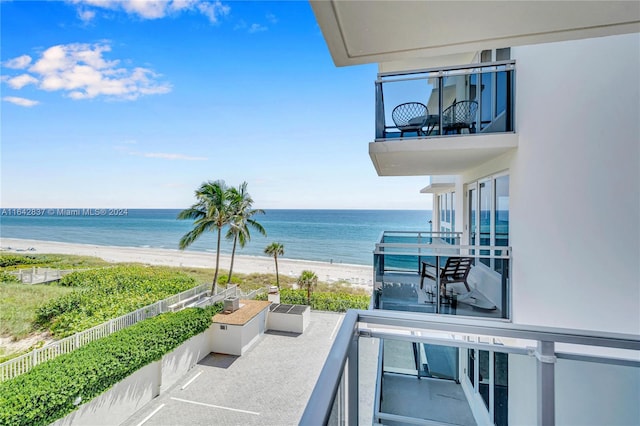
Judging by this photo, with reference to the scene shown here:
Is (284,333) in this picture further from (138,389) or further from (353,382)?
(353,382)

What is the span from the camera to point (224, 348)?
10.3 m

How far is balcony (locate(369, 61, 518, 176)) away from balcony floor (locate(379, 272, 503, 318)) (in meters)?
1.91

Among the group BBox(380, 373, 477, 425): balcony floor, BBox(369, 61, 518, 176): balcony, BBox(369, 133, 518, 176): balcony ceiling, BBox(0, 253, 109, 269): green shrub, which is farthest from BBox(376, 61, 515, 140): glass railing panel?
BBox(0, 253, 109, 269): green shrub

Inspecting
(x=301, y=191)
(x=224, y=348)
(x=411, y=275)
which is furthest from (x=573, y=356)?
(x=301, y=191)

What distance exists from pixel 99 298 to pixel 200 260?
2004 centimetres

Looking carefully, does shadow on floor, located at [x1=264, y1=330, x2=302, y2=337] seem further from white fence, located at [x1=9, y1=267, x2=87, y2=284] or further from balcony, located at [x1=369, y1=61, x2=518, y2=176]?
white fence, located at [x1=9, y1=267, x2=87, y2=284]

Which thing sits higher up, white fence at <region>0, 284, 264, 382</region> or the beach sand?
white fence at <region>0, 284, 264, 382</region>

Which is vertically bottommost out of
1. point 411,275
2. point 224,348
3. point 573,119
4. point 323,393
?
point 224,348

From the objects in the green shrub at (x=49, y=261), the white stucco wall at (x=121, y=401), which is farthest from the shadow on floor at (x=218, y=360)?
the green shrub at (x=49, y=261)

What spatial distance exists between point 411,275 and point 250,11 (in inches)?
667

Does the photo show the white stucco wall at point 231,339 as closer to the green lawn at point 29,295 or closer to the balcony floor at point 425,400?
the green lawn at point 29,295

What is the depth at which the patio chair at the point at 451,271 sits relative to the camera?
4.02 m

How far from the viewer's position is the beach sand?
2684 cm

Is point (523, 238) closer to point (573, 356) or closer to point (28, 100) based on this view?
point (573, 356)
